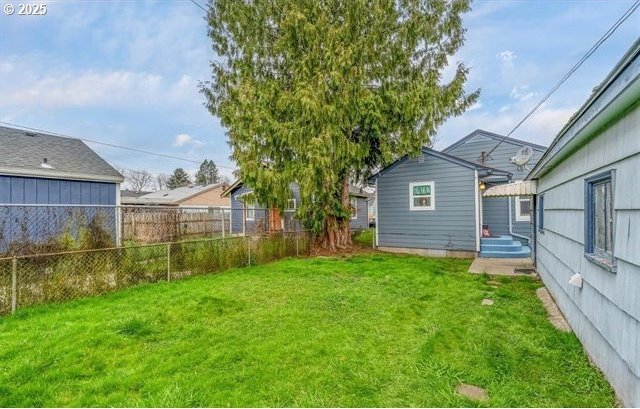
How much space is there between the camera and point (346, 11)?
998cm

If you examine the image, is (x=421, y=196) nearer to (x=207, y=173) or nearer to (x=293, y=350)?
(x=293, y=350)

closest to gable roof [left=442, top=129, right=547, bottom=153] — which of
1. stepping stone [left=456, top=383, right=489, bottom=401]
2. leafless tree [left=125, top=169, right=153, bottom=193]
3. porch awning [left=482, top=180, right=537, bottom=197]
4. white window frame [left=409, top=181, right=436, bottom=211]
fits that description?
white window frame [left=409, top=181, right=436, bottom=211]

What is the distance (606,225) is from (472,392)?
6.19 ft

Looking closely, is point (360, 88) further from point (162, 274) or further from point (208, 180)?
point (208, 180)

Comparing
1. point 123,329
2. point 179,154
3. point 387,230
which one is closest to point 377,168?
point 387,230

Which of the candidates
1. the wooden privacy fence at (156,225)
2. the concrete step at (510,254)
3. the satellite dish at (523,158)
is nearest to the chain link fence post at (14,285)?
the wooden privacy fence at (156,225)

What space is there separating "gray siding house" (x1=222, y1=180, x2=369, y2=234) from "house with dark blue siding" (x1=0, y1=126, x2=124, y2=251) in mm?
3688

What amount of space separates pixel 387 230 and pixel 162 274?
7.48m

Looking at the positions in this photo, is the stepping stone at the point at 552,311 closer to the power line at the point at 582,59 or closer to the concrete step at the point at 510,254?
the concrete step at the point at 510,254

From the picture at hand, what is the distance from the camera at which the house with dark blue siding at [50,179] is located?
256 inches

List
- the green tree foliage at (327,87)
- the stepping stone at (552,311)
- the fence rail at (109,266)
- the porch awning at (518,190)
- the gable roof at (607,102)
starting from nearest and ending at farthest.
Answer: the gable roof at (607,102)
the stepping stone at (552,311)
the fence rail at (109,266)
the porch awning at (518,190)
the green tree foliage at (327,87)

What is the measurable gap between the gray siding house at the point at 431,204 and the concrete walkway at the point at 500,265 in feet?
3.34

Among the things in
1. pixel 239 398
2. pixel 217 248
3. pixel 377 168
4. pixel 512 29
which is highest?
pixel 512 29

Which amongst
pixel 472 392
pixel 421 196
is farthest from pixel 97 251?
pixel 421 196
